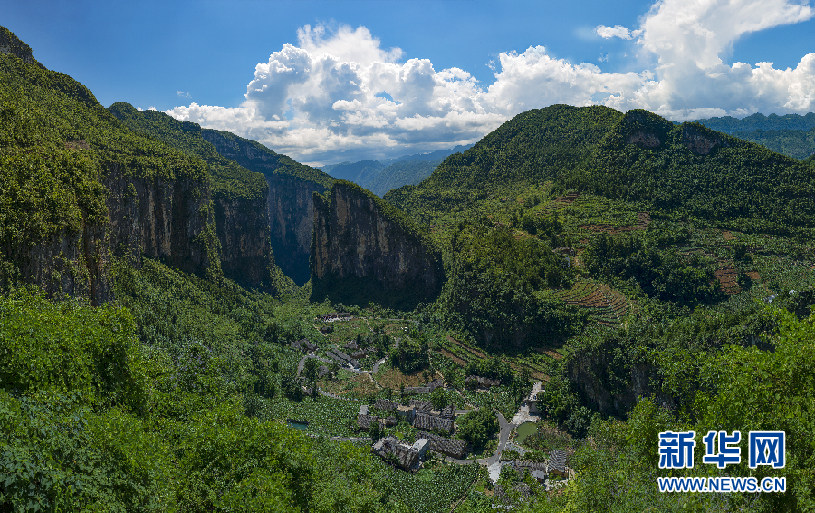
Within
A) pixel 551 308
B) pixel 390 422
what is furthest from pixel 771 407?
pixel 551 308

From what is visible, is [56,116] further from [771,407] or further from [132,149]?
[771,407]

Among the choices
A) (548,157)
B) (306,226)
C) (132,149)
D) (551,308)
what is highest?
(548,157)

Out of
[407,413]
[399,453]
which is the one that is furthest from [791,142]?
[399,453]

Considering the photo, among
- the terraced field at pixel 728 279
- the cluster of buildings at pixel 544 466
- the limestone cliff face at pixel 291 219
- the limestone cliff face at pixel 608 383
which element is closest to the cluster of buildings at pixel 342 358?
the cluster of buildings at pixel 544 466
